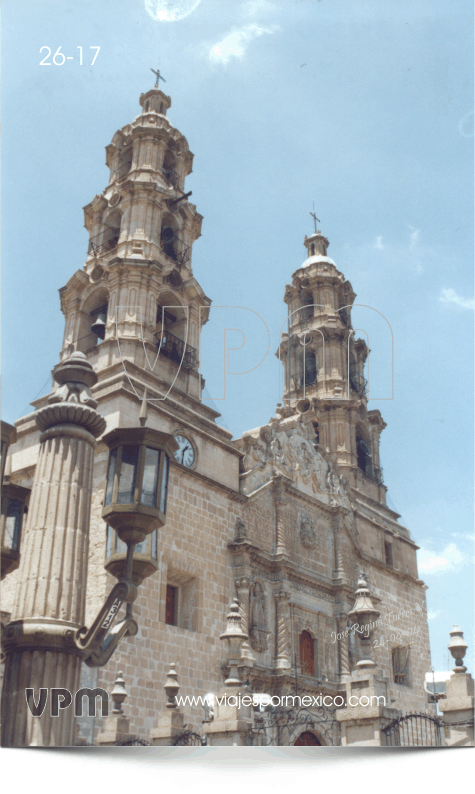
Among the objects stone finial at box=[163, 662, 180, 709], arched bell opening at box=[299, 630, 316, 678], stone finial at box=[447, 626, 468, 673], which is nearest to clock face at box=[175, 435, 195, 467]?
arched bell opening at box=[299, 630, 316, 678]

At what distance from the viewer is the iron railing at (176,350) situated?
23.1 metres

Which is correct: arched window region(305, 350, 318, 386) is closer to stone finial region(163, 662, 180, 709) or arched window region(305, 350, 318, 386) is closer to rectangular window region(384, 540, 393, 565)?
rectangular window region(384, 540, 393, 565)

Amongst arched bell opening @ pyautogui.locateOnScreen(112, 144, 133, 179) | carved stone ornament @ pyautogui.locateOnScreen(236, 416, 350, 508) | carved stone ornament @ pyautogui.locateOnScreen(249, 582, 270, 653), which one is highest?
arched bell opening @ pyautogui.locateOnScreen(112, 144, 133, 179)

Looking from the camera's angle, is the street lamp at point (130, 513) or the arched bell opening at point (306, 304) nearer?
the street lamp at point (130, 513)

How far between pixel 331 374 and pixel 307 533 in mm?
10618

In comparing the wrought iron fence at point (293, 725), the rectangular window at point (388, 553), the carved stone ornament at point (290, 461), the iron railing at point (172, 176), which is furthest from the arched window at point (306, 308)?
the wrought iron fence at point (293, 725)

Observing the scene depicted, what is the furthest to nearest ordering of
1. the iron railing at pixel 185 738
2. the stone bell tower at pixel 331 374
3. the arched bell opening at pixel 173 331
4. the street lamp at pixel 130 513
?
the stone bell tower at pixel 331 374
the arched bell opening at pixel 173 331
the iron railing at pixel 185 738
the street lamp at pixel 130 513

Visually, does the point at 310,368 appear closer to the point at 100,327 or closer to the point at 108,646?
the point at 100,327

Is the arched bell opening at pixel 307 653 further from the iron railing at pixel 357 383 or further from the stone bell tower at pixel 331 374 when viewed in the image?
the iron railing at pixel 357 383

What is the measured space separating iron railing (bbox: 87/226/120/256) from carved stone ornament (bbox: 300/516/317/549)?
457 inches

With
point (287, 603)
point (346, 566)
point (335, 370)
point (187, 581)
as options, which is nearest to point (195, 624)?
point (187, 581)

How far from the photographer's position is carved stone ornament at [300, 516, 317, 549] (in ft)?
77.4

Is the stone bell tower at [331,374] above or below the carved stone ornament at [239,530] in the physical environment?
above

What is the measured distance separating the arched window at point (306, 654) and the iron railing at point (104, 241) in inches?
573
